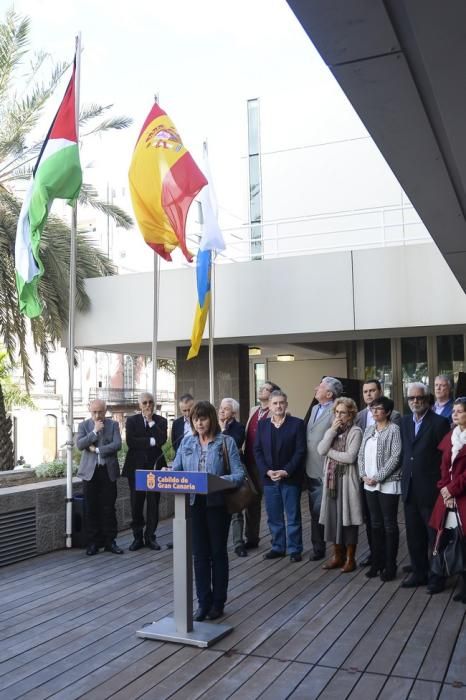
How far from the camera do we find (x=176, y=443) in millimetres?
7875

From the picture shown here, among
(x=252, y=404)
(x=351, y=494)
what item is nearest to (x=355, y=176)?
(x=252, y=404)

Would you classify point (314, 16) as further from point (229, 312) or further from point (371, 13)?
point (229, 312)

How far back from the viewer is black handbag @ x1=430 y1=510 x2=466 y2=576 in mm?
5570

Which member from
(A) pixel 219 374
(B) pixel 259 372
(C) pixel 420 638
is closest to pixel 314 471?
(C) pixel 420 638

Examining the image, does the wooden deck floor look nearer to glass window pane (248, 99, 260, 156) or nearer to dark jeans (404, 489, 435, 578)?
dark jeans (404, 489, 435, 578)

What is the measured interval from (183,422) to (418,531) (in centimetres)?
321

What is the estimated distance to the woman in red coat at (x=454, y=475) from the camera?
5457 millimetres

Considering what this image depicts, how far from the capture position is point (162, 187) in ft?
29.7

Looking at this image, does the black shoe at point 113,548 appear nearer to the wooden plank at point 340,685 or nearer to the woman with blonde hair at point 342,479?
the woman with blonde hair at point 342,479

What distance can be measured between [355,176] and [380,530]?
12798 mm

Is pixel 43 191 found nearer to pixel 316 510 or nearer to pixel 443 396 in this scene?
pixel 316 510

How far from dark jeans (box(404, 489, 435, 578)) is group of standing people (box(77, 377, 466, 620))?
0.03ft

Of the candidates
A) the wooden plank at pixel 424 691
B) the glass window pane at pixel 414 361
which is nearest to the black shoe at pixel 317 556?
the wooden plank at pixel 424 691

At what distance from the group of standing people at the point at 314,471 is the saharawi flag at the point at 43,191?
1680 mm
